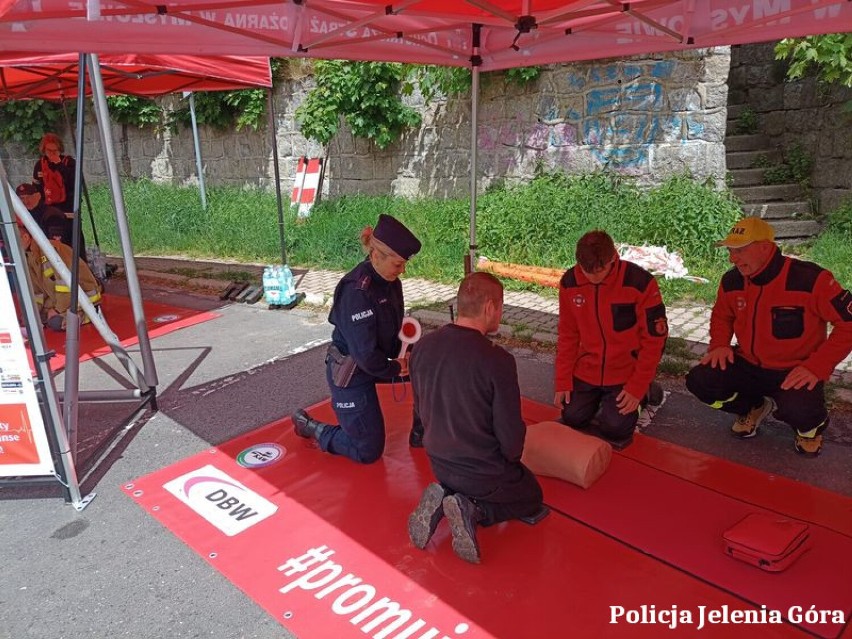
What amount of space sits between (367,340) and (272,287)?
177 inches

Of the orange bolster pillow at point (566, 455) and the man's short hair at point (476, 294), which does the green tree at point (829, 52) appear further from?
the man's short hair at point (476, 294)

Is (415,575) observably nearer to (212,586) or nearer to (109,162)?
(212,586)

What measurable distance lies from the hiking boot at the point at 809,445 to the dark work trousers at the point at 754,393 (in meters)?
0.06

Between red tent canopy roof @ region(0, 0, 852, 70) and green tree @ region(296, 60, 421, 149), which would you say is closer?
red tent canopy roof @ region(0, 0, 852, 70)

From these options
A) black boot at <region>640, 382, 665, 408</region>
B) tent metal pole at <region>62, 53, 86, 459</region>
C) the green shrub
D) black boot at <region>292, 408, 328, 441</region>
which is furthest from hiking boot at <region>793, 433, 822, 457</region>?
tent metal pole at <region>62, 53, 86, 459</region>

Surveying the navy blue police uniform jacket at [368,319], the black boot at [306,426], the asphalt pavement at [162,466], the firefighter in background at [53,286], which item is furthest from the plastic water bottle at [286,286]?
the navy blue police uniform jacket at [368,319]

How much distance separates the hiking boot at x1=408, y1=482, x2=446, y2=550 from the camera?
2.98 metres

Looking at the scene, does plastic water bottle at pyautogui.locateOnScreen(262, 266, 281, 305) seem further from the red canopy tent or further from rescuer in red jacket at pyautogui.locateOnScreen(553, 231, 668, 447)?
rescuer in red jacket at pyautogui.locateOnScreen(553, 231, 668, 447)

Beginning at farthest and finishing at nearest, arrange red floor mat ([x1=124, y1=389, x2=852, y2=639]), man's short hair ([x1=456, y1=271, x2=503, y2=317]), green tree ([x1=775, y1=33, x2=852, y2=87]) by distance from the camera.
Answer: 1. green tree ([x1=775, y1=33, x2=852, y2=87])
2. man's short hair ([x1=456, y1=271, x2=503, y2=317])
3. red floor mat ([x1=124, y1=389, x2=852, y2=639])

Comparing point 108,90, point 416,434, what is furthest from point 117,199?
point 108,90

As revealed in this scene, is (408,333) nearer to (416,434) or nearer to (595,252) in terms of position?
(416,434)

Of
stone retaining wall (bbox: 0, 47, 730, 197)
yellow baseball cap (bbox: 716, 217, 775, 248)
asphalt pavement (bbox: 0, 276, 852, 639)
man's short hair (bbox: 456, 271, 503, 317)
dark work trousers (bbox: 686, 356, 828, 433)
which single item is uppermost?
stone retaining wall (bbox: 0, 47, 730, 197)

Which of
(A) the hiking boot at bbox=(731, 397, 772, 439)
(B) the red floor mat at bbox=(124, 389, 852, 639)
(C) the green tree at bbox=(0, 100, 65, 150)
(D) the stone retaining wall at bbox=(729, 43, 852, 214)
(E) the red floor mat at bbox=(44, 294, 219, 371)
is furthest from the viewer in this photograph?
(C) the green tree at bbox=(0, 100, 65, 150)

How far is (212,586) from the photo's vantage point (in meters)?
2.92
